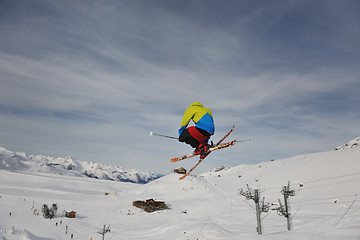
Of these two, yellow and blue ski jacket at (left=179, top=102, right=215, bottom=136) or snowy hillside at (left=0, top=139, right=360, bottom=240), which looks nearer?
yellow and blue ski jacket at (left=179, top=102, right=215, bottom=136)

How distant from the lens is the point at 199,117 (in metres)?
6.54

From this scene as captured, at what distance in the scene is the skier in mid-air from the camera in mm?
6500

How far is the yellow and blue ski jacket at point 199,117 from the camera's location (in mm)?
6484

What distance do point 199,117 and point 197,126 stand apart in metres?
0.28

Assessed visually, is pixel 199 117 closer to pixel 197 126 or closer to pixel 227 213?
pixel 197 126

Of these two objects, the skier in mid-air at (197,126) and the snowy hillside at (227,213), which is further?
the snowy hillside at (227,213)

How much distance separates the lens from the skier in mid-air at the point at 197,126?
21.3 ft

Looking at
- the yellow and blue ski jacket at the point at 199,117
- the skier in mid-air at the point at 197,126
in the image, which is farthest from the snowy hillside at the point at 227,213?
the yellow and blue ski jacket at the point at 199,117

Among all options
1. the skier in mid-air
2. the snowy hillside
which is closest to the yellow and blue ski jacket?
the skier in mid-air

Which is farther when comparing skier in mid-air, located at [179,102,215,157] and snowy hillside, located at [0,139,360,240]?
snowy hillside, located at [0,139,360,240]

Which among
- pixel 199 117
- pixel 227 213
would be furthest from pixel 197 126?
pixel 227 213

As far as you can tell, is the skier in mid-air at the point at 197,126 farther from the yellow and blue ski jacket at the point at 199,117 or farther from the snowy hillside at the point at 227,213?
the snowy hillside at the point at 227,213

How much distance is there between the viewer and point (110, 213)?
144 ft

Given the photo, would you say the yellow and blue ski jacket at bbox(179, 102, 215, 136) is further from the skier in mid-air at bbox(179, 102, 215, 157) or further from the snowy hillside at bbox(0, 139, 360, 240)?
the snowy hillside at bbox(0, 139, 360, 240)
